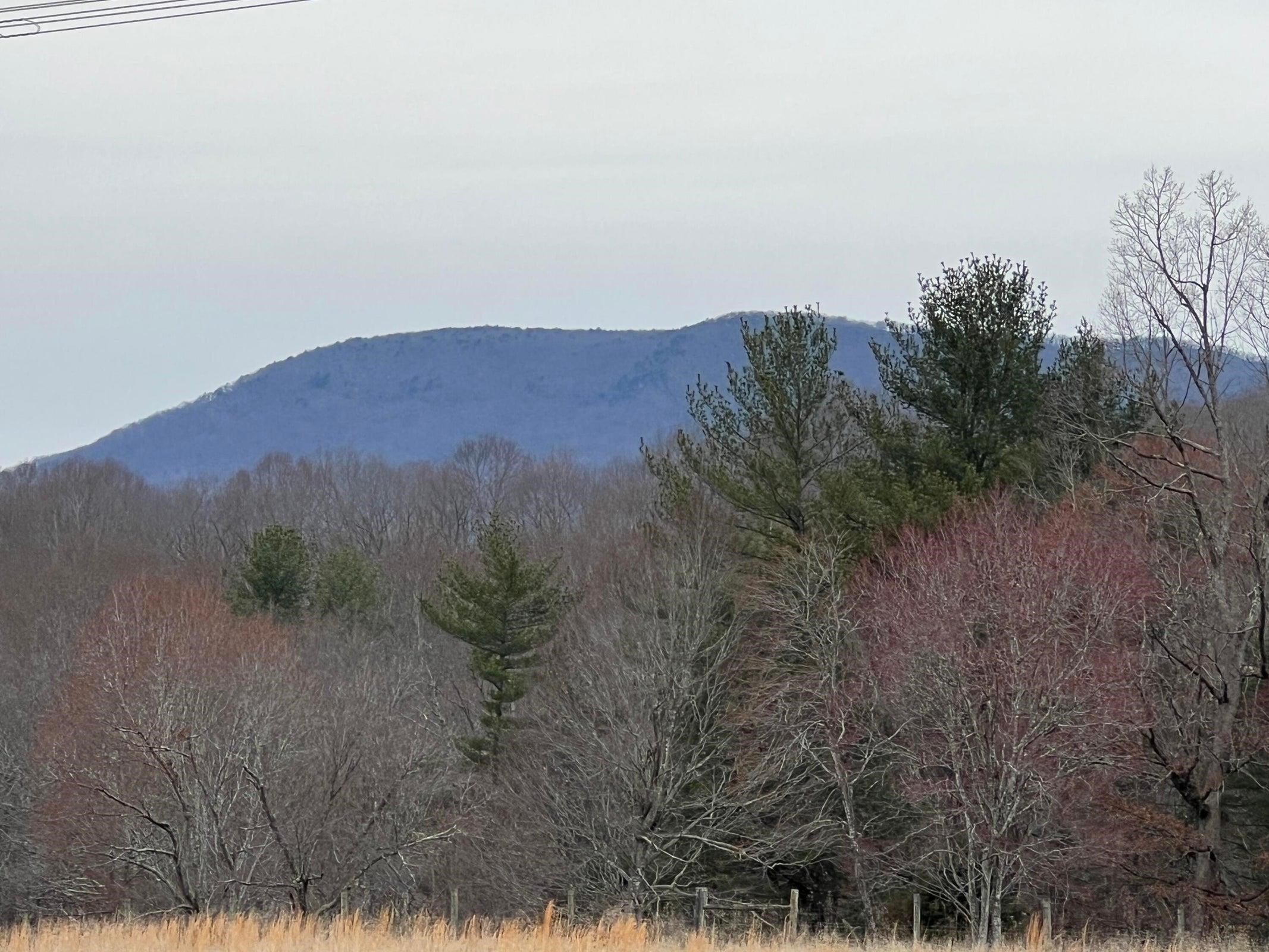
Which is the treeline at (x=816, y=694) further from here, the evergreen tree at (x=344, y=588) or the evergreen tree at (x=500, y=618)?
the evergreen tree at (x=344, y=588)

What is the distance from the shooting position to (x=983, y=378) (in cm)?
3250

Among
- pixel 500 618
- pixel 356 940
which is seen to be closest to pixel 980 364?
pixel 500 618

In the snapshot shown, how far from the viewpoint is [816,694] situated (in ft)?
95.6

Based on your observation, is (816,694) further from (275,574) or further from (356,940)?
(275,574)

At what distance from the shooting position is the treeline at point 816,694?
80.8 feet

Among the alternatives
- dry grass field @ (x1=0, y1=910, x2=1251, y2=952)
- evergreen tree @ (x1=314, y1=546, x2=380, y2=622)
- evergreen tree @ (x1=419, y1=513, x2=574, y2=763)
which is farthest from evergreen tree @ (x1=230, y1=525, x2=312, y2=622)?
dry grass field @ (x1=0, y1=910, x2=1251, y2=952)

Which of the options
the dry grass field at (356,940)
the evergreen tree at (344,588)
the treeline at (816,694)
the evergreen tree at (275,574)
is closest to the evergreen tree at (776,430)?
the treeline at (816,694)

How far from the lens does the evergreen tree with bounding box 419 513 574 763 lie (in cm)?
3812

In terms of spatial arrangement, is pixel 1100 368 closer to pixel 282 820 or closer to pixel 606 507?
pixel 282 820

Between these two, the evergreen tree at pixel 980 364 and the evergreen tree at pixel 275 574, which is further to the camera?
the evergreen tree at pixel 275 574

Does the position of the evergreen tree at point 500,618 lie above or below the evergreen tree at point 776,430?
below

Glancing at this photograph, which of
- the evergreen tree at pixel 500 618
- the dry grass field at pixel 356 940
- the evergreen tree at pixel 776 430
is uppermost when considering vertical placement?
the evergreen tree at pixel 776 430

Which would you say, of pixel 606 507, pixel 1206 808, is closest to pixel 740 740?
pixel 1206 808

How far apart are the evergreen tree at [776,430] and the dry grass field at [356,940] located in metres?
18.4
